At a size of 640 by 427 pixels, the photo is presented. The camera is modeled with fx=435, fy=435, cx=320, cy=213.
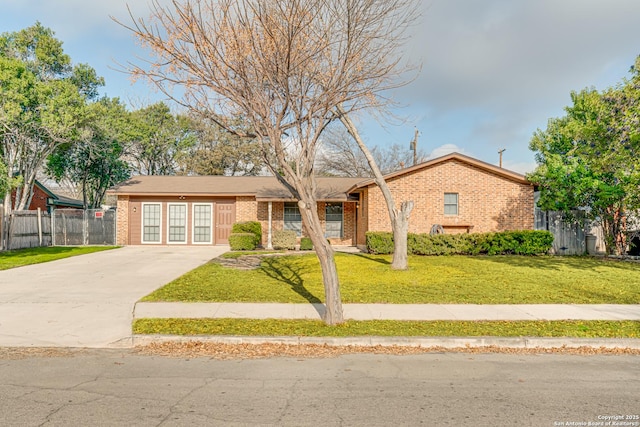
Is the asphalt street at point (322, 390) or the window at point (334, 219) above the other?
the window at point (334, 219)

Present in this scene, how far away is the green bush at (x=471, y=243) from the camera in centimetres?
1820

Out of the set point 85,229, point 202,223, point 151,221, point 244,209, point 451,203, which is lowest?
point 85,229

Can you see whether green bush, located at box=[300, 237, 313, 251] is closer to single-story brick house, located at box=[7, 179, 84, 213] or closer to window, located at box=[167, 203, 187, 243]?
window, located at box=[167, 203, 187, 243]

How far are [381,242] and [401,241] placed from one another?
4.73 m

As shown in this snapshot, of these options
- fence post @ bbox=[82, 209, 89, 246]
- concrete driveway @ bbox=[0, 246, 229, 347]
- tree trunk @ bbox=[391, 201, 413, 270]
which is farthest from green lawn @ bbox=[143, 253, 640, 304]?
fence post @ bbox=[82, 209, 89, 246]

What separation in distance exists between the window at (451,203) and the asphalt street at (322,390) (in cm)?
1456

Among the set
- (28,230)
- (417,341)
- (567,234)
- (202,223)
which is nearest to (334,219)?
(202,223)

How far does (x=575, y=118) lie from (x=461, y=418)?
25385 mm

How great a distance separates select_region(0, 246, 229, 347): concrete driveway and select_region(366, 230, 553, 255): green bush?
7.54 meters

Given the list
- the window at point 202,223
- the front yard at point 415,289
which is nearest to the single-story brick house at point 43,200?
the window at point 202,223

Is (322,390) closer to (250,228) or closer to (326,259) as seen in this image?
(326,259)

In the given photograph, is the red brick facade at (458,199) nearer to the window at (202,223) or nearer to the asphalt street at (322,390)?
the window at (202,223)

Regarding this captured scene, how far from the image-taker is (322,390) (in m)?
4.65

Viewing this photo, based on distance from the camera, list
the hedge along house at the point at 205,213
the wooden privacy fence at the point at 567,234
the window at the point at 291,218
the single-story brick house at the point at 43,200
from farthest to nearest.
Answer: the single-story brick house at the point at 43,200
the window at the point at 291,218
the hedge along house at the point at 205,213
the wooden privacy fence at the point at 567,234
